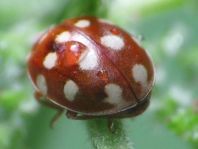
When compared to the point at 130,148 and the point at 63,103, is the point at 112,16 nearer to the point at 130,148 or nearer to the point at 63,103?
the point at 63,103

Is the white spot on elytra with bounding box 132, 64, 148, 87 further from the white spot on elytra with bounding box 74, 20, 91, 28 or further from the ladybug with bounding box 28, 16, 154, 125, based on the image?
the white spot on elytra with bounding box 74, 20, 91, 28

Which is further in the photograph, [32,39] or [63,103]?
[32,39]

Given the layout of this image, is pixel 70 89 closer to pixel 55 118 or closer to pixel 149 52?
pixel 55 118

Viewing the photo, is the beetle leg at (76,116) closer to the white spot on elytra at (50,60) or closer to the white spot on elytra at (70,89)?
the white spot on elytra at (70,89)

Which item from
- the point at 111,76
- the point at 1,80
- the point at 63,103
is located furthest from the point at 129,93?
the point at 1,80

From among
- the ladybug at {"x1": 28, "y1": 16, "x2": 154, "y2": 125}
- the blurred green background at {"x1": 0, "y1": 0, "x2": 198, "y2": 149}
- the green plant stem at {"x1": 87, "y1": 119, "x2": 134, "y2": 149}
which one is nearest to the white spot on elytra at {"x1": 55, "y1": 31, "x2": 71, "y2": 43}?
the ladybug at {"x1": 28, "y1": 16, "x2": 154, "y2": 125}
